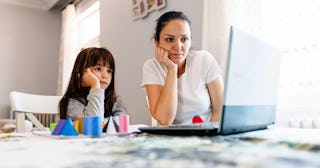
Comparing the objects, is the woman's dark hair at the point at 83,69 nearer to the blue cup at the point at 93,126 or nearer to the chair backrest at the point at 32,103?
the chair backrest at the point at 32,103

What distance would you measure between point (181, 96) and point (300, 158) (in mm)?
890

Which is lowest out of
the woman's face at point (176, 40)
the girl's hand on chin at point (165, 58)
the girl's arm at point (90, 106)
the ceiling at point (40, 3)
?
the girl's arm at point (90, 106)

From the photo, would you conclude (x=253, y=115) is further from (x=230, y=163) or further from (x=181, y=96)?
(x=181, y=96)

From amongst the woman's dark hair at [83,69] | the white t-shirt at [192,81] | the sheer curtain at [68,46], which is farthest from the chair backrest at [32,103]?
the sheer curtain at [68,46]

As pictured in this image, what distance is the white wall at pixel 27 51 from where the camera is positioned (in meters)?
4.20

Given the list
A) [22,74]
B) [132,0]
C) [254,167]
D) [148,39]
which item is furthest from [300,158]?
[22,74]

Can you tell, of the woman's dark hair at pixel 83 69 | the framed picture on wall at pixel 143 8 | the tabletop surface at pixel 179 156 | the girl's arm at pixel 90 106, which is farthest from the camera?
the framed picture on wall at pixel 143 8

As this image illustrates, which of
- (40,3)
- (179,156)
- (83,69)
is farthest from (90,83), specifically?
(40,3)

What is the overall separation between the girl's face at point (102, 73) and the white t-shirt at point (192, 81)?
15cm

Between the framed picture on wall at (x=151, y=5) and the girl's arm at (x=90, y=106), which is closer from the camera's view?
the girl's arm at (x=90, y=106)

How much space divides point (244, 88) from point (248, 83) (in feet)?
0.06

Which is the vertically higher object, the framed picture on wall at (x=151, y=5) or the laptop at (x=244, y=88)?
the framed picture on wall at (x=151, y=5)

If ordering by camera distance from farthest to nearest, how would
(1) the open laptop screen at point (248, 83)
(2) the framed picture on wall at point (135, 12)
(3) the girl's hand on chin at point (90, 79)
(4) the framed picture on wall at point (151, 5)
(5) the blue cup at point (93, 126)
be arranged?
(2) the framed picture on wall at point (135, 12) < (4) the framed picture on wall at point (151, 5) < (3) the girl's hand on chin at point (90, 79) < (5) the blue cup at point (93, 126) < (1) the open laptop screen at point (248, 83)

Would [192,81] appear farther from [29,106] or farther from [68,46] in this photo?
[68,46]
